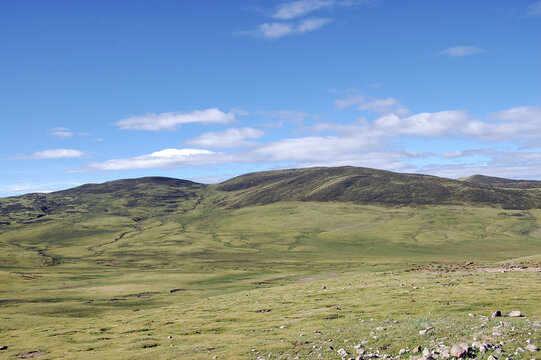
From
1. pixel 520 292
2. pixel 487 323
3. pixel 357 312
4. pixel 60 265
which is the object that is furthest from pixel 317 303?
pixel 60 265

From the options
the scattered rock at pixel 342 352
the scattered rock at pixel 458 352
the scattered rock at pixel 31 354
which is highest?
the scattered rock at pixel 458 352

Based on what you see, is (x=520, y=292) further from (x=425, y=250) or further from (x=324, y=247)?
(x=324, y=247)

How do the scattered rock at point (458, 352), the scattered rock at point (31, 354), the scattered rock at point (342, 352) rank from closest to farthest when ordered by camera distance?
the scattered rock at point (458, 352), the scattered rock at point (342, 352), the scattered rock at point (31, 354)

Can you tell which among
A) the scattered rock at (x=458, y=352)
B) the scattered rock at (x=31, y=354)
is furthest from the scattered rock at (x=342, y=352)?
the scattered rock at (x=31, y=354)

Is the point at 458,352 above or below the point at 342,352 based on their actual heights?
above

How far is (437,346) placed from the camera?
2016 centimetres

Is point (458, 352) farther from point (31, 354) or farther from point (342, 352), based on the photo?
point (31, 354)

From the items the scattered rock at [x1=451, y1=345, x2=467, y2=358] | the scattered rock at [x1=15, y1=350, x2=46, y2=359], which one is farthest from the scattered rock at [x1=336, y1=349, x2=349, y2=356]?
the scattered rock at [x1=15, y1=350, x2=46, y2=359]

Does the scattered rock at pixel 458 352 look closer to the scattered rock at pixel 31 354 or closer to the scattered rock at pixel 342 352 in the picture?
the scattered rock at pixel 342 352

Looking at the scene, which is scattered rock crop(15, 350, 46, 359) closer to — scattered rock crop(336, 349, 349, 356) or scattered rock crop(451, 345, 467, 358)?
scattered rock crop(336, 349, 349, 356)

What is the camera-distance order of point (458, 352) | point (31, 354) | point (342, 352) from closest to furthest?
1. point (458, 352)
2. point (342, 352)
3. point (31, 354)

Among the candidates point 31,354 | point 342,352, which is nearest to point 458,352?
point 342,352

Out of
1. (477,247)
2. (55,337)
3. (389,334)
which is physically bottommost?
(477,247)

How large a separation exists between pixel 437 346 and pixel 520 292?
23757 millimetres
